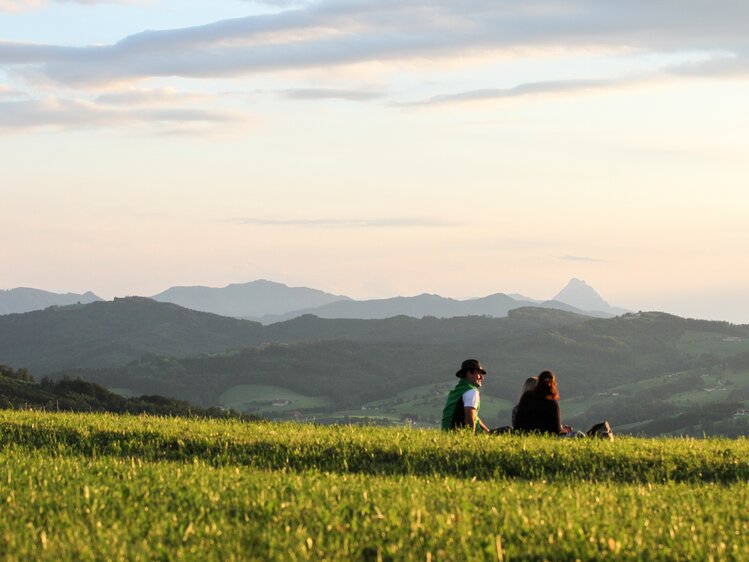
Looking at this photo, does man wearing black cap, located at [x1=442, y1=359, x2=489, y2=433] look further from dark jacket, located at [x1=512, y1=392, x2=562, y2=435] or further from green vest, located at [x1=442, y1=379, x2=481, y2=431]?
dark jacket, located at [x1=512, y1=392, x2=562, y2=435]

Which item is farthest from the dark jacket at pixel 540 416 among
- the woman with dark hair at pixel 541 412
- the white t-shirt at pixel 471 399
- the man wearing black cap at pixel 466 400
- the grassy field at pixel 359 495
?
the grassy field at pixel 359 495

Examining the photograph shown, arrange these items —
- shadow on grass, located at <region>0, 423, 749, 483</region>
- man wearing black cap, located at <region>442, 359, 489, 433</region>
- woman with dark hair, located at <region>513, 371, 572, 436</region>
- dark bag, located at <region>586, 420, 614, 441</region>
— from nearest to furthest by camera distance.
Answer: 1. shadow on grass, located at <region>0, 423, 749, 483</region>
2. man wearing black cap, located at <region>442, 359, 489, 433</region>
3. woman with dark hair, located at <region>513, 371, 572, 436</region>
4. dark bag, located at <region>586, 420, 614, 441</region>

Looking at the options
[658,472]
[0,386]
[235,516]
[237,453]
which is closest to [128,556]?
[235,516]

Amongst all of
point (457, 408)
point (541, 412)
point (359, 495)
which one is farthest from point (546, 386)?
point (359, 495)

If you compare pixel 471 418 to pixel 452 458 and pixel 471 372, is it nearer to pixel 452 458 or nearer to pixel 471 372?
pixel 471 372

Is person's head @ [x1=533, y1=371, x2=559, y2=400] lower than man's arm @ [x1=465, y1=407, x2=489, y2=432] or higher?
higher

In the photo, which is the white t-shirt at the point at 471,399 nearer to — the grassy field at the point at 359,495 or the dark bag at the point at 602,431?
the grassy field at the point at 359,495

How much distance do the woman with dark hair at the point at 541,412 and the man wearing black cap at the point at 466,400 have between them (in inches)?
35.7

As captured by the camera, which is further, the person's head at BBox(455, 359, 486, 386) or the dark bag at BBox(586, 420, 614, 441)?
the dark bag at BBox(586, 420, 614, 441)

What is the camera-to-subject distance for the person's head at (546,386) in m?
20.7

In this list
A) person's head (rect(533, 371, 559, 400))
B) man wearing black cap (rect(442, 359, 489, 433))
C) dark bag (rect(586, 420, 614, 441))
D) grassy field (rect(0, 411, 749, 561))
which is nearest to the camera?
grassy field (rect(0, 411, 749, 561))

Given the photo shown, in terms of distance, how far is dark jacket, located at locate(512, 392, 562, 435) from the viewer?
21.0m

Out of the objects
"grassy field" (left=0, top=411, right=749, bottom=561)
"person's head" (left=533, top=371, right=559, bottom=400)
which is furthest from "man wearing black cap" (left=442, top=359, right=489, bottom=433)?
"grassy field" (left=0, top=411, right=749, bottom=561)

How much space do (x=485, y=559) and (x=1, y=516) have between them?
593 cm
